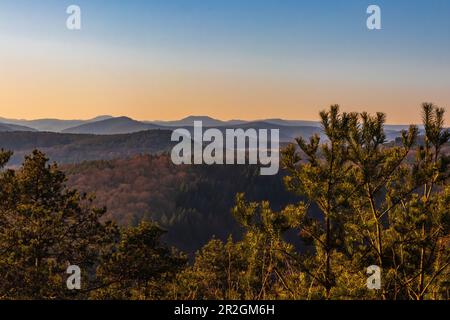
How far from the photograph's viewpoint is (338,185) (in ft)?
26.1

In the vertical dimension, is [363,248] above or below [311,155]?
below

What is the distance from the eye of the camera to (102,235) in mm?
22047

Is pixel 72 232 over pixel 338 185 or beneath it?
beneath

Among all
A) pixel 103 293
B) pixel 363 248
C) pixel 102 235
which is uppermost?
pixel 363 248

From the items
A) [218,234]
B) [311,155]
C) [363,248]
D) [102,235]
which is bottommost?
[218,234]

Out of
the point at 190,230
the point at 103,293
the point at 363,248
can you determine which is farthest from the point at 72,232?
the point at 190,230
